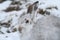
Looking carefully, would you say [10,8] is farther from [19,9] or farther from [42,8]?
[42,8]

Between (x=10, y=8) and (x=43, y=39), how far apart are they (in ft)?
11.0

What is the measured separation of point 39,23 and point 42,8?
7.32 feet

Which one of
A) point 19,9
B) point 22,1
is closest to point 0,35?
point 19,9

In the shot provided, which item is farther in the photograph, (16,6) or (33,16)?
(16,6)

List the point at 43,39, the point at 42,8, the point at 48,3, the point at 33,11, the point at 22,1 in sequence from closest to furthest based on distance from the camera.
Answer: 1. the point at 43,39
2. the point at 33,11
3. the point at 42,8
4. the point at 48,3
5. the point at 22,1

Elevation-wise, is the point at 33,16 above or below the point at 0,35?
above

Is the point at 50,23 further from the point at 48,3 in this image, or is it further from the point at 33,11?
the point at 48,3

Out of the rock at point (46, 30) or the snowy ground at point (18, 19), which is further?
the snowy ground at point (18, 19)

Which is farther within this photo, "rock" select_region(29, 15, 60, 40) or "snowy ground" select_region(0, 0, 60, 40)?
"snowy ground" select_region(0, 0, 60, 40)

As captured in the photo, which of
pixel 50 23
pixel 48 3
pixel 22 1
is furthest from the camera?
pixel 22 1

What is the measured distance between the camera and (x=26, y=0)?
834 centimetres

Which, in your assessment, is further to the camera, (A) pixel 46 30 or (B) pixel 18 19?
(B) pixel 18 19

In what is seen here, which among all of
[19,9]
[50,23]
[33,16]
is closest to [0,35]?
[33,16]

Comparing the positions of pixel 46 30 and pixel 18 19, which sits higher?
pixel 46 30
